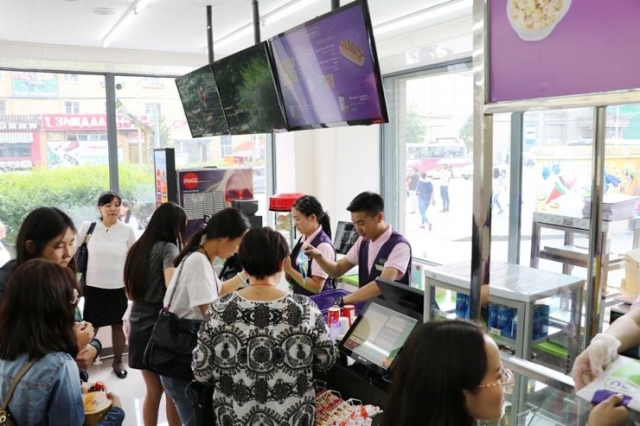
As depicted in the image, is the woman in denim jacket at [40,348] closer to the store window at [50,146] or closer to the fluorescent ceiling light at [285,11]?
the fluorescent ceiling light at [285,11]

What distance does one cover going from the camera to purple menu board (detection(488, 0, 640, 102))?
3.79 feet

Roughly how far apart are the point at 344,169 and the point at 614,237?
11.0 ft

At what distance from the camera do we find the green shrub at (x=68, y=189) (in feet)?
18.7

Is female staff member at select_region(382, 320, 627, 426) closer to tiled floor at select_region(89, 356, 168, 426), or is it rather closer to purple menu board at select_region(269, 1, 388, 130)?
purple menu board at select_region(269, 1, 388, 130)

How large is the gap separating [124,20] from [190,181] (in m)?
1.61

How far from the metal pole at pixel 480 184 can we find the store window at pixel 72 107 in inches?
215

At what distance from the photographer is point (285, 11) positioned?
4.27 m

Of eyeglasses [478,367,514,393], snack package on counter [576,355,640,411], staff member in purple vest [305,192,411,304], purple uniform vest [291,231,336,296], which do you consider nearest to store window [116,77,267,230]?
purple uniform vest [291,231,336,296]

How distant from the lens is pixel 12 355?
66.6 inches

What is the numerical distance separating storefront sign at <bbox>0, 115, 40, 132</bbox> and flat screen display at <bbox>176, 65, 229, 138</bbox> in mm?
1934

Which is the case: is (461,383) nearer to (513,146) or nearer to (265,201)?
(513,146)

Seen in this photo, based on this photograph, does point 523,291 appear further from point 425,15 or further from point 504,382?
point 425,15

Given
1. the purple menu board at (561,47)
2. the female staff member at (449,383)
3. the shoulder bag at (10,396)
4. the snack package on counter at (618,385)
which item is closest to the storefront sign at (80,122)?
the shoulder bag at (10,396)

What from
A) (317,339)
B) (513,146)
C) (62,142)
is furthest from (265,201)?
(317,339)
